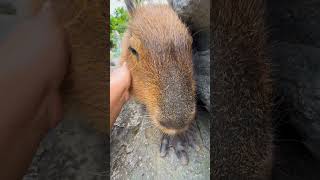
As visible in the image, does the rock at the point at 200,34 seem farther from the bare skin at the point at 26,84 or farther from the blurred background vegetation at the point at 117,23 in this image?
the bare skin at the point at 26,84

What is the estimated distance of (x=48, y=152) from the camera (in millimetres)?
683

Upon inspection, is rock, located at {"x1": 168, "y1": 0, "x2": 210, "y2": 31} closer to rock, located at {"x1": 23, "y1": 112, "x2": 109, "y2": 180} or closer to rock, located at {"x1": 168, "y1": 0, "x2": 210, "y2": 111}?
rock, located at {"x1": 168, "y1": 0, "x2": 210, "y2": 111}

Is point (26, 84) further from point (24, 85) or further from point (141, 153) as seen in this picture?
point (141, 153)

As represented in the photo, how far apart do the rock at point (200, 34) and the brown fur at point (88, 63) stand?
15cm

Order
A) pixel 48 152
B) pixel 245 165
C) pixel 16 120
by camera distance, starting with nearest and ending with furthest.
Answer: pixel 16 120 → pixel 48 152 → pixel 245 165

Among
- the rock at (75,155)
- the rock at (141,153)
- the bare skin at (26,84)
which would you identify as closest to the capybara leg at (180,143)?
the rock at (141,153)

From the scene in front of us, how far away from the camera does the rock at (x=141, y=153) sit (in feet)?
2.33

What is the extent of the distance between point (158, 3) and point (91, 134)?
285 mm

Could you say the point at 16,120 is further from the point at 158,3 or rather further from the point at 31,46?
the point at 158,3

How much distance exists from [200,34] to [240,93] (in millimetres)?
177

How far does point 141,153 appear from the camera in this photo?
72 cm

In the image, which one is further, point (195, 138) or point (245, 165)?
point (245, 165)

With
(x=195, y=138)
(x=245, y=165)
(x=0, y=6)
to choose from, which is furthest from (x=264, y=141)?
(x=0, y=6)

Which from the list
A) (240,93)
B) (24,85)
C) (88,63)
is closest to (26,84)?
(24,85)
